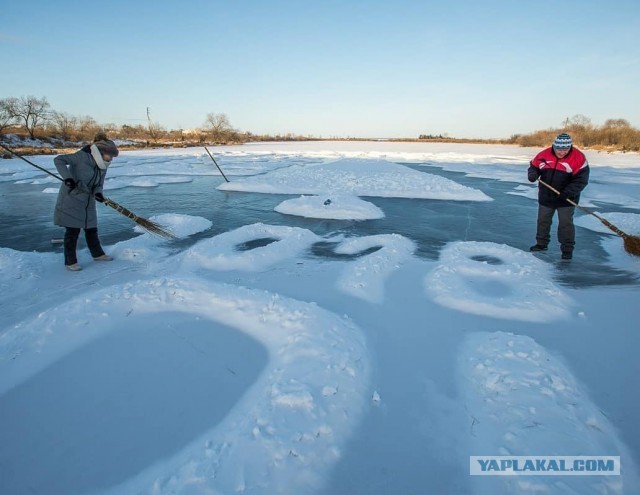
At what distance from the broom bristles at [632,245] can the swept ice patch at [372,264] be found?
292 cm

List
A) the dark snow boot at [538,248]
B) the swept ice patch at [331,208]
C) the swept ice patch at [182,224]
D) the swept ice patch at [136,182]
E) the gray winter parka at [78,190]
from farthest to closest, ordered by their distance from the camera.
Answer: the swept ice patch at [136,182]
the swept ice patch at [331,208]
the swept ice patch at [182,224]
the dark snow boot at [538,248]
the gray winter parka at [78,190]

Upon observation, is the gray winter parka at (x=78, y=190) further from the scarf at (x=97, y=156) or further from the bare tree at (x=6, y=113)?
the bare tree at (x=6, y=113)

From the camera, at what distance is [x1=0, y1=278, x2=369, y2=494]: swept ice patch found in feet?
5.41

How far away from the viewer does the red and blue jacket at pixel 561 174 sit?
4430 mm

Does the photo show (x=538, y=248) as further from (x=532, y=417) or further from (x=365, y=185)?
(x=365, y=185)

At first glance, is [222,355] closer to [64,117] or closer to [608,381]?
[608,381]

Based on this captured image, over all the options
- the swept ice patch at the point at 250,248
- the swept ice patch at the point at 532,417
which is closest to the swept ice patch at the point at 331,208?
the swept ice patch at the point at 250,248

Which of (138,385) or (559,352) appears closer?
(138,385)

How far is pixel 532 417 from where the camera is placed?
1.96 meters

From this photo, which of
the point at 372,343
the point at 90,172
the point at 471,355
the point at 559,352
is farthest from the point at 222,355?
the point at 90,172

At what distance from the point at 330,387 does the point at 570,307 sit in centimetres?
268

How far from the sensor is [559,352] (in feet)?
8.61

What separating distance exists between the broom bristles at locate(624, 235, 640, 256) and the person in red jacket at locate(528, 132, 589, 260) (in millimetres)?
773

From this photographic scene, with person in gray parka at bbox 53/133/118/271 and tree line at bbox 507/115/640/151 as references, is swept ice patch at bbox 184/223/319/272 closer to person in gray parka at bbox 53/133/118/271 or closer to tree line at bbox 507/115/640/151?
person in gray parka at bbox 53/133/118/271
